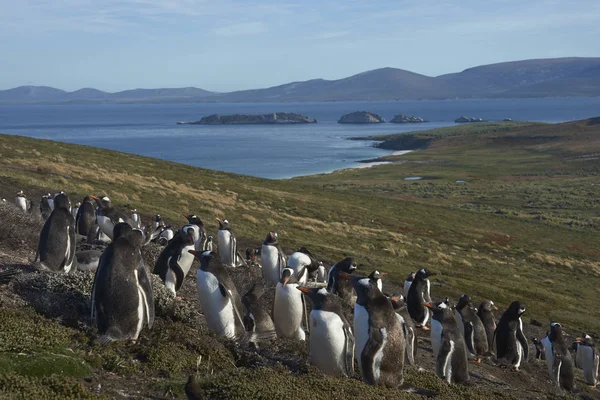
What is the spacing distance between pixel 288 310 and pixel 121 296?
3166mm

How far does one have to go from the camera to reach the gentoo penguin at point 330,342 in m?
9.05

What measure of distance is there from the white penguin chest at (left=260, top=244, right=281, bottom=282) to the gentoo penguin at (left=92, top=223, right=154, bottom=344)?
20.6 ft

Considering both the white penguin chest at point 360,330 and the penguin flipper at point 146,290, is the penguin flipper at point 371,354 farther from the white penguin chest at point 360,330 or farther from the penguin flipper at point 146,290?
the penguin flipper at point 146,290

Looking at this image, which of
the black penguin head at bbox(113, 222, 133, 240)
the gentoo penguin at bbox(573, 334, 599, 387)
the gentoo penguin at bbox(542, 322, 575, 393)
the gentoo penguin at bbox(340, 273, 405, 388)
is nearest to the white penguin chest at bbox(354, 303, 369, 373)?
the gentoo penguin at bbox(340, 273, 405, 388)

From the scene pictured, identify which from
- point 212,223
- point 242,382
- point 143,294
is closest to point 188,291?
point 143,294

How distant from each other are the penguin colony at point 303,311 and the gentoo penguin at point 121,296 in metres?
0.01

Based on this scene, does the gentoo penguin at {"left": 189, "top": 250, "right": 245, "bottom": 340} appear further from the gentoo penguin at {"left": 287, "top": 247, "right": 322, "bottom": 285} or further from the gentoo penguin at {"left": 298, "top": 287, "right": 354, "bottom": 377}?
the gentoo penguin at {"left": 287, "top": 247, "right": 322, "bottom": 285}

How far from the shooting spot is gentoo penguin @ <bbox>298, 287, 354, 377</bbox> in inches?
356

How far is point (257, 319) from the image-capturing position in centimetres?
1059

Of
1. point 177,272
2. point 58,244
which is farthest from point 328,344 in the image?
point 58,244

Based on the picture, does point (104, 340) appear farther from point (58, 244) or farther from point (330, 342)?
point (58, 244)

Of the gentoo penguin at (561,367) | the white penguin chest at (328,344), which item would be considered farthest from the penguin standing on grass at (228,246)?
the white penguin chest at (328,344)

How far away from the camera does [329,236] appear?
32.8m

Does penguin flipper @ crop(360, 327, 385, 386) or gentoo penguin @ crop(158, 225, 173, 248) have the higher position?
penguin flipper @ crop(360, 327, 385, 386)
